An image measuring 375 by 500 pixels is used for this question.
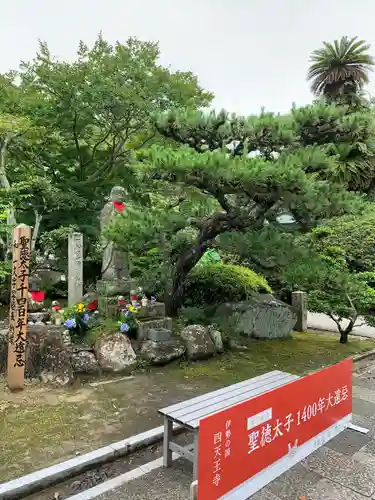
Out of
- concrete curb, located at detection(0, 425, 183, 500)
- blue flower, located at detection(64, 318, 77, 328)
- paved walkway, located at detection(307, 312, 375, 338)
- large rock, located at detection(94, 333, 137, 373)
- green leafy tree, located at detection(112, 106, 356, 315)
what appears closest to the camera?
concrete curb, located at detection(0, 425, 183, 500)

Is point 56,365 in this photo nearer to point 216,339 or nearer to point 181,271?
point 216,339

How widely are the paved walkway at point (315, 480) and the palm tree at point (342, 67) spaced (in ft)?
58.0

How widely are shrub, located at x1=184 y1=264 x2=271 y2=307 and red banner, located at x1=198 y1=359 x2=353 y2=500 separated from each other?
14.8 feet

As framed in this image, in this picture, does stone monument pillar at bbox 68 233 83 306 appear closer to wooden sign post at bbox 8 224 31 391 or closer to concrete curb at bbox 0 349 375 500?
wooden sign post at bbox 8 224 31 391

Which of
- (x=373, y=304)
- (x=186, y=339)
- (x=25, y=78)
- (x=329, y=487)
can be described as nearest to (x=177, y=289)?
(x=186, y=339)

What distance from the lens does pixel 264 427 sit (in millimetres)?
2766

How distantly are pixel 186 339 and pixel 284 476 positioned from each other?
3352 mm

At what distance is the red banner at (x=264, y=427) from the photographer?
2355 mm

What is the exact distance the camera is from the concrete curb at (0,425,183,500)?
9.02 ft

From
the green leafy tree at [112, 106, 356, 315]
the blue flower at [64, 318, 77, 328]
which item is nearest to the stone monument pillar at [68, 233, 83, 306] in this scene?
the blue flower at [64, 318, 77, 328]

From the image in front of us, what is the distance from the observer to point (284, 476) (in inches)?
121

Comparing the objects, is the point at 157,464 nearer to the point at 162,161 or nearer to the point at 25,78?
the point at 162,161

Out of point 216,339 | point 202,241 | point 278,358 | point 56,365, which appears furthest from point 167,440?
point 202,241

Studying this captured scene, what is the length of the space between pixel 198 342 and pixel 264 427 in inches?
138
